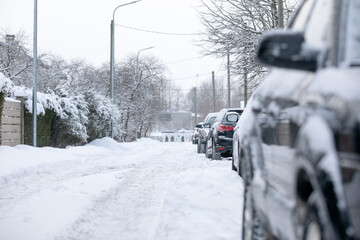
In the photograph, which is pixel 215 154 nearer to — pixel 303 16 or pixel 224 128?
pixel 224 128

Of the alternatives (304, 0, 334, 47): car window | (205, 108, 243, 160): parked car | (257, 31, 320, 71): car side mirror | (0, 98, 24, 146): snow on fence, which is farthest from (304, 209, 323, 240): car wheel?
(0, 98, 24, 146): snow on fence

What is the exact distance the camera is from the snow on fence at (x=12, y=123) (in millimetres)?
15930

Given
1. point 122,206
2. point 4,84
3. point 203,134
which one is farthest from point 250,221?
point 203,134

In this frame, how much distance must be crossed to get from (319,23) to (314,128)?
0.79 m

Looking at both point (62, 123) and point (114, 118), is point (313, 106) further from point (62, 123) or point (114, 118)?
point (114, 118)

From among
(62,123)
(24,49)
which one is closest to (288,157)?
(62,123)

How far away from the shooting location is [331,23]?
234cm

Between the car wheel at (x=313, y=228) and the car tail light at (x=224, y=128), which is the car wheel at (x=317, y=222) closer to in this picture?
the car wheel at (x=313, y=228)

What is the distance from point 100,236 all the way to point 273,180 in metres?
2.30

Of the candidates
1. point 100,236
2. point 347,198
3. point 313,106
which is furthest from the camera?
point 100,236

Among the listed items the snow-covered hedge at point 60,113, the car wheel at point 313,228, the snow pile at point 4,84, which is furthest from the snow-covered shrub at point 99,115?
the car wheel at point 313,228

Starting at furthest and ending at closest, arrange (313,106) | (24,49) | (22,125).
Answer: (24,49) < (22,125) < (313,106)

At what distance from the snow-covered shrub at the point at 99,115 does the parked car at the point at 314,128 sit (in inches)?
856

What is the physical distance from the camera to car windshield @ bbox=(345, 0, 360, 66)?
84.7 inches
